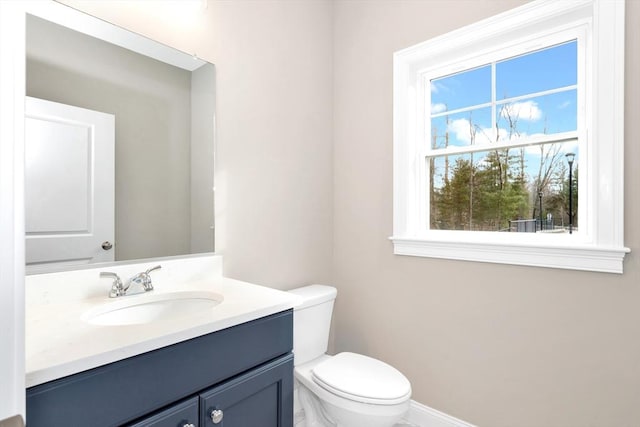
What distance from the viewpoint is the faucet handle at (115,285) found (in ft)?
3.97

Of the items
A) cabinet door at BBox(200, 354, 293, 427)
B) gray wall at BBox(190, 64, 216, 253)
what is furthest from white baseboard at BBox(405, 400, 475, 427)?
gray wall at BBox(190, 64, 216, 253)

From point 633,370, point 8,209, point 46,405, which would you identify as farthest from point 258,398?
point 633,370

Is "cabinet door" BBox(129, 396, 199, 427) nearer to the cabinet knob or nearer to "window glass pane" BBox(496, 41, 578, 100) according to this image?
the cabinet knob

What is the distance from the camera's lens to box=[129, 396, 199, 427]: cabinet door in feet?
2.67

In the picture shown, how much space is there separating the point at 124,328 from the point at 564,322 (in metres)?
1.66

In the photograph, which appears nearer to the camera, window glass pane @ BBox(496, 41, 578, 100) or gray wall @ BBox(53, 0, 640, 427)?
gray wall @ BBox(53, 0, 640, 427)

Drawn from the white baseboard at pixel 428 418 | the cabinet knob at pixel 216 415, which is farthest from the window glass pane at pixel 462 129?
the cabinet knob at pixel 216 415

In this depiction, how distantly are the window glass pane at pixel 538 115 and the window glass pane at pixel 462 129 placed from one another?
63mm

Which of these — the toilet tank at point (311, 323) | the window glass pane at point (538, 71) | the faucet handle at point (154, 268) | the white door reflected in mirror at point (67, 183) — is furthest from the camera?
the toilet tank at point (311, 323)

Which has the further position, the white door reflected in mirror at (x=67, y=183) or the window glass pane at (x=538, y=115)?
the window glass pane at (x=538, y=115)

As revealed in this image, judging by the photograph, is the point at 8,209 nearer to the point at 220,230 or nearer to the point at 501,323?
the point at 220,230

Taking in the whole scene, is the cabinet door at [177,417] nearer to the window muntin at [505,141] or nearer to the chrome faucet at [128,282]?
the chrome faucet at [128,282]

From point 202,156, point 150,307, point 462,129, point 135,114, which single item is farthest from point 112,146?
point 462,129

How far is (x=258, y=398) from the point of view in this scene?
1.07 meters
